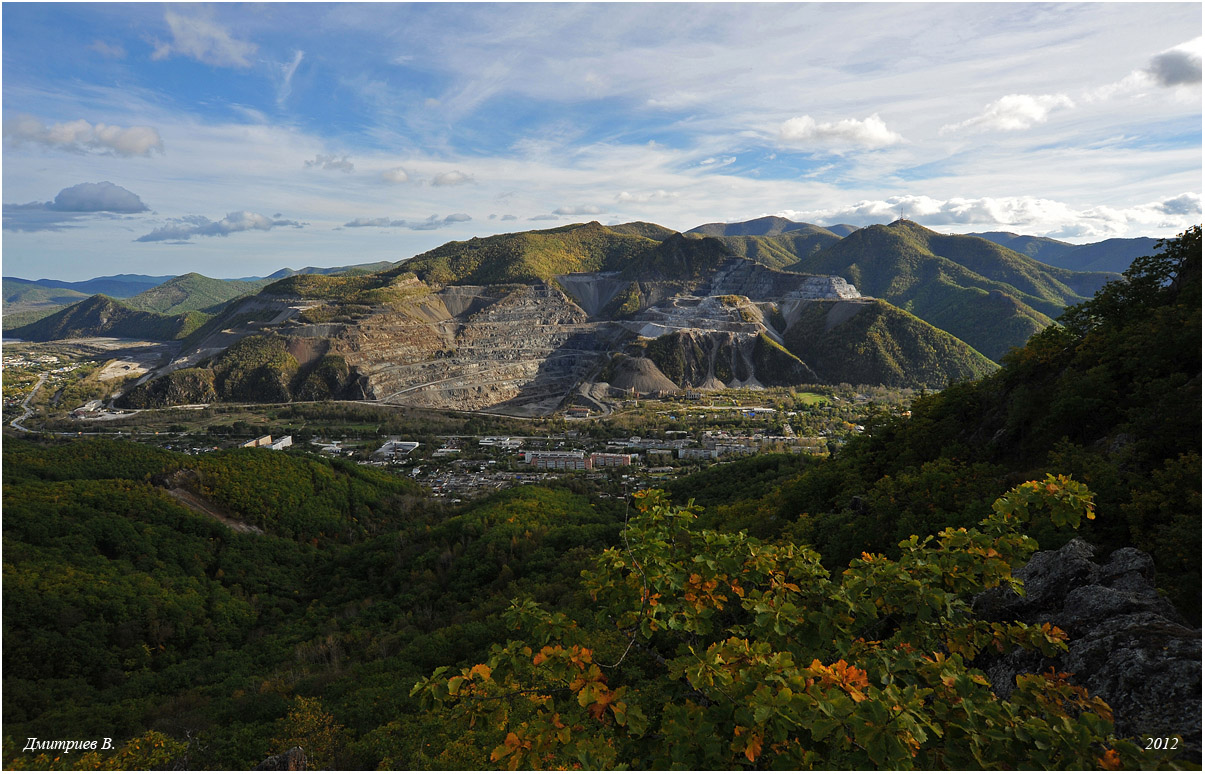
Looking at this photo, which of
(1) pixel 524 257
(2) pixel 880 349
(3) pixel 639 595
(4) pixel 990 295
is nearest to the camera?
(3) pixel 639 595

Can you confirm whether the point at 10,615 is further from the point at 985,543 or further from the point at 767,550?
the point at 985,543

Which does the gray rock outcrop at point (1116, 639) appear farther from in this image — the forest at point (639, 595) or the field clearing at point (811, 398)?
the field clearing at point (811, 398)

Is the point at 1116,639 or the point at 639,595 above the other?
the point at 639,595

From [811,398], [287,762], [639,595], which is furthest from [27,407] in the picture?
[811,398]

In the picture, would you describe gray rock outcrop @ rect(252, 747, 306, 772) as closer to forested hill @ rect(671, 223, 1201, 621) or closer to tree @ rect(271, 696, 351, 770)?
tree @ rect(271, 696, 351, 770)

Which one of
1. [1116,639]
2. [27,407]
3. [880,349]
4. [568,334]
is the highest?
[568,334]

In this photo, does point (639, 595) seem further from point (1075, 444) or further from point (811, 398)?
point (811, 398)
